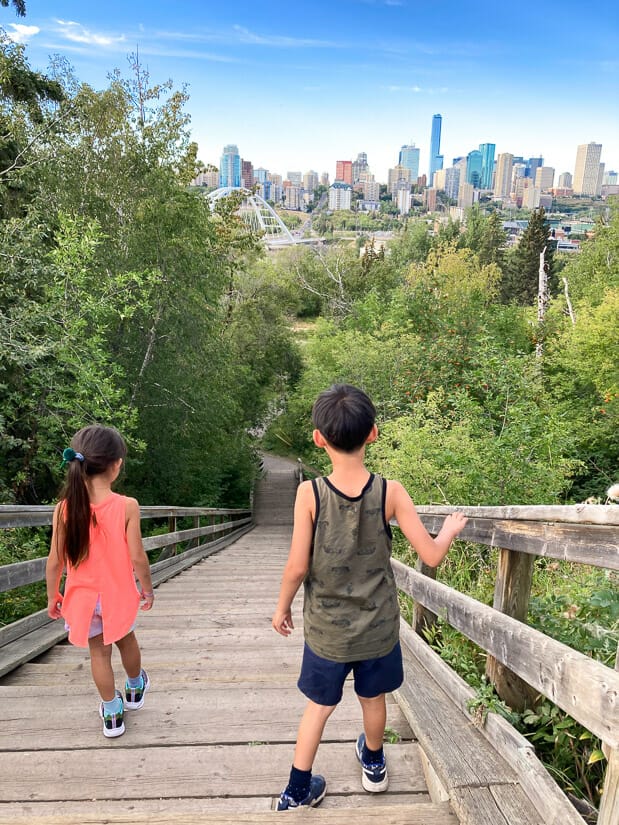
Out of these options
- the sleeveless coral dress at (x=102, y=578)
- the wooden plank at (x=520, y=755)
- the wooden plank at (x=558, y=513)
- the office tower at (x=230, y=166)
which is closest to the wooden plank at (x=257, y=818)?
the wooden plank at (x=520, y=755)

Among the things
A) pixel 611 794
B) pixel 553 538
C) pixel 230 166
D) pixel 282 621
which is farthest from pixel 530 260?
pixel 230 166

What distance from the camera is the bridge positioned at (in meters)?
1.49

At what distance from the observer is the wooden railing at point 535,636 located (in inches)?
47.4

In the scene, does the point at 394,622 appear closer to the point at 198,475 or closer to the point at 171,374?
the point at 171,374

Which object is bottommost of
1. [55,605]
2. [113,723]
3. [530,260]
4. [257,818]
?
[113,723]

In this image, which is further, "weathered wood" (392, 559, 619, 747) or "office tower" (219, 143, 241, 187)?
"office tower" (219, 143, 241, 187)

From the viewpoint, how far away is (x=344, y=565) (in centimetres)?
167

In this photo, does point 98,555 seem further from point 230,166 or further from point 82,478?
point 230,166

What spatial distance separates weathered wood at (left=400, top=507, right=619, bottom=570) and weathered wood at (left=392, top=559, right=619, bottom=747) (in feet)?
0.79

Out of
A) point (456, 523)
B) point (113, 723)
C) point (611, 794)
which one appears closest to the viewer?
point (611, 794)

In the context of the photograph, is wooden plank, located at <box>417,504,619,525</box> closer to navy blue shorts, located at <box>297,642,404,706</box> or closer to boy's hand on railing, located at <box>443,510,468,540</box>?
boy's hand on railing, located at <box>443,510,468,540</box>

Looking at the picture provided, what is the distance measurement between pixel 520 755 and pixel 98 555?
165cm

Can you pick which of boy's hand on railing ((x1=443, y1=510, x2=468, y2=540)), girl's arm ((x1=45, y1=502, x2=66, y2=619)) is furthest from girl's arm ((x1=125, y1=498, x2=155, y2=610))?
boy's hand on railing ((x1=443, y1=510, x2=468, y2=540))

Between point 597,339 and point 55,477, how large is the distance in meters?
14.6
